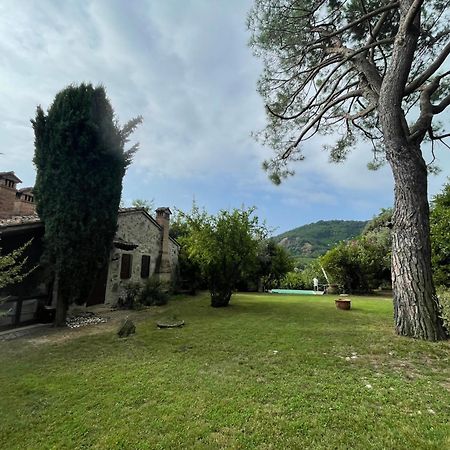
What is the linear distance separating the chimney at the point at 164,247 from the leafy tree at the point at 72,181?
263 inches

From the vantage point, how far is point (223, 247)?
10.8 metres

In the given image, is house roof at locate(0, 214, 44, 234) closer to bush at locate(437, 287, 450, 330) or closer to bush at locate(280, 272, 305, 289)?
bush at locate(437, 287, 450, 330)

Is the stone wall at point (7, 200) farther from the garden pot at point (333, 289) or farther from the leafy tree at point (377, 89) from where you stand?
the garden pot at point (333, 289)

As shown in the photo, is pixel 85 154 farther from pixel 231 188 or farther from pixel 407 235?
pixel 231 188

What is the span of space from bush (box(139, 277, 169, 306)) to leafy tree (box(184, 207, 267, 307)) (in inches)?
95.5

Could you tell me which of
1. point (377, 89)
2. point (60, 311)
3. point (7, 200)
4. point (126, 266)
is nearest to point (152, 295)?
point (126, 266)

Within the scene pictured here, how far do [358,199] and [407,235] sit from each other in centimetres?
1711

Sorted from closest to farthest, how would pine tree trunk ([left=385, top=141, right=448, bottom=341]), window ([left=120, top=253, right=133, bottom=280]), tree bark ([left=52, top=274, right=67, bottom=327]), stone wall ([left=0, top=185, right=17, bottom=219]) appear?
pine tree trunk ([left=385, top=141, right=448, bottom=341]) → tree bark ([left=52, top=274, right=67, bottom=327]) → stone wall ([left=0, top=185, right=17, bottom=219]) → window ([left=120, top=253, right=133, bottom=280])

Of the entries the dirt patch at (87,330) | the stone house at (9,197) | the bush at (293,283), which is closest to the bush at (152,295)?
the dirt patch at (87,330)

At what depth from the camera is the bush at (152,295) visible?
1165 centimetres

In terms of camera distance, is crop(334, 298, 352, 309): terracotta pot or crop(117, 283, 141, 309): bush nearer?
crop(334, 298, 352, 309): terracotta pot

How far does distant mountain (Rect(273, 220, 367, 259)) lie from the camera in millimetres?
36844

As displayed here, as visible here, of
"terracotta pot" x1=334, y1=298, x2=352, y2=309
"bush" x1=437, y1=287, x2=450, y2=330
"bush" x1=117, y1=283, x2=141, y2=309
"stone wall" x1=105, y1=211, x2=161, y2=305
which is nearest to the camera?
"bush" x1=437, y1=287, x2=450, y2=330

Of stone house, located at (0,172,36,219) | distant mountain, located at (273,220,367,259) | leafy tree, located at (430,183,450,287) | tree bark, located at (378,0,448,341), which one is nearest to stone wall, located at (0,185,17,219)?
stone house, located at (0,172,36,219)
